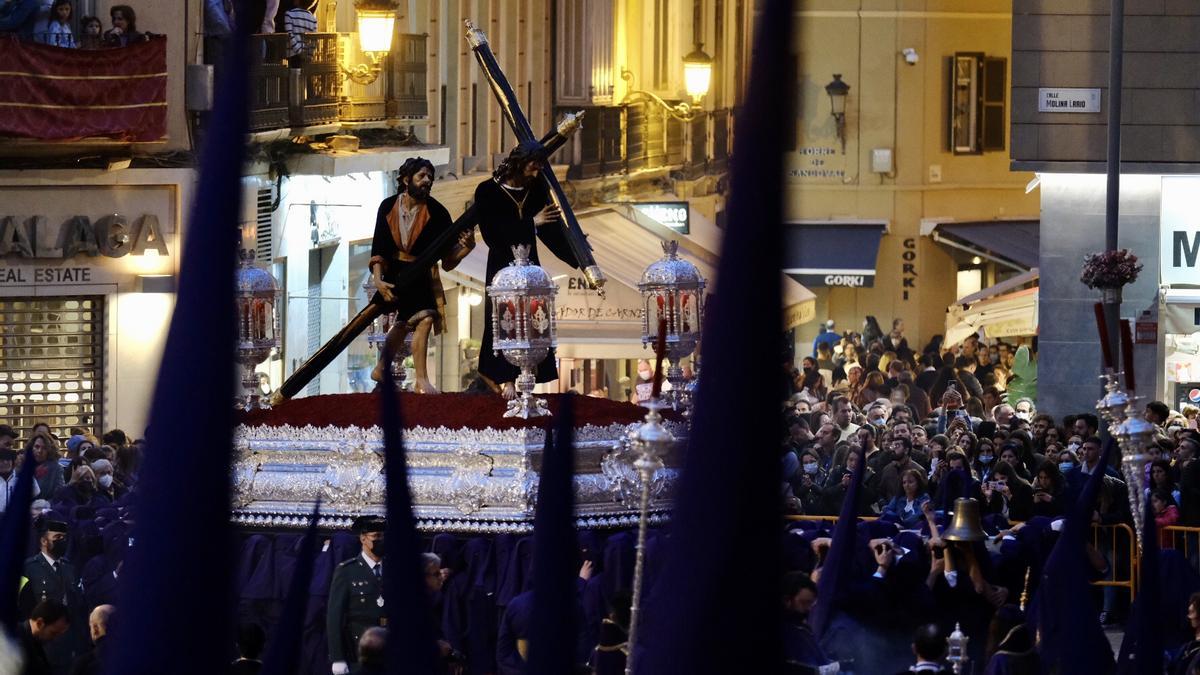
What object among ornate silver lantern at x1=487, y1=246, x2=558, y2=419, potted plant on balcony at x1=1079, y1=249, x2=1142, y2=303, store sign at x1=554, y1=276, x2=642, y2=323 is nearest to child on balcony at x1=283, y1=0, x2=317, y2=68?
store sign at x1=554, y1=276, x2=642, y2=323

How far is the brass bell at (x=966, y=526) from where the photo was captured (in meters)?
13.8

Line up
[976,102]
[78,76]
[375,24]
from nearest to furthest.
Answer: [78,76] → [375,24] → [976,102]

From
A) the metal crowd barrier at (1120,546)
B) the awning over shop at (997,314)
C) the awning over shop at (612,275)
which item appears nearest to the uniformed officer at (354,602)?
the metal crowd barrier at (1120,546)

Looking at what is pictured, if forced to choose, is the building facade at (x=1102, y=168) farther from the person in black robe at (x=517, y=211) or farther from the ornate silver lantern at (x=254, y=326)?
the ornate silver lantern at (x=254, y=326)

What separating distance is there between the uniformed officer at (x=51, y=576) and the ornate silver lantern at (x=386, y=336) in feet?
9.43

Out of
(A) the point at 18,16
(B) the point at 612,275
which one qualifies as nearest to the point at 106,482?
(A) the point at 18,16

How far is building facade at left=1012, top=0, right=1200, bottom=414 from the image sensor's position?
94.2 ft

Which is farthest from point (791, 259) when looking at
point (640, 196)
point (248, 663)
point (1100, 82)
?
point (640, 196)

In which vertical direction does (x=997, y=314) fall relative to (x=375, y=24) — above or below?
below

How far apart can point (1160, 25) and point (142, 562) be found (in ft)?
84.7

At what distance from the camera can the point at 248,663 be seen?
897cm

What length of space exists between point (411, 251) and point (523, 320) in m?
1.26

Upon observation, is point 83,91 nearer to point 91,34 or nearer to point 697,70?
point 91,34

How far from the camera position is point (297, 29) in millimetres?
23109
